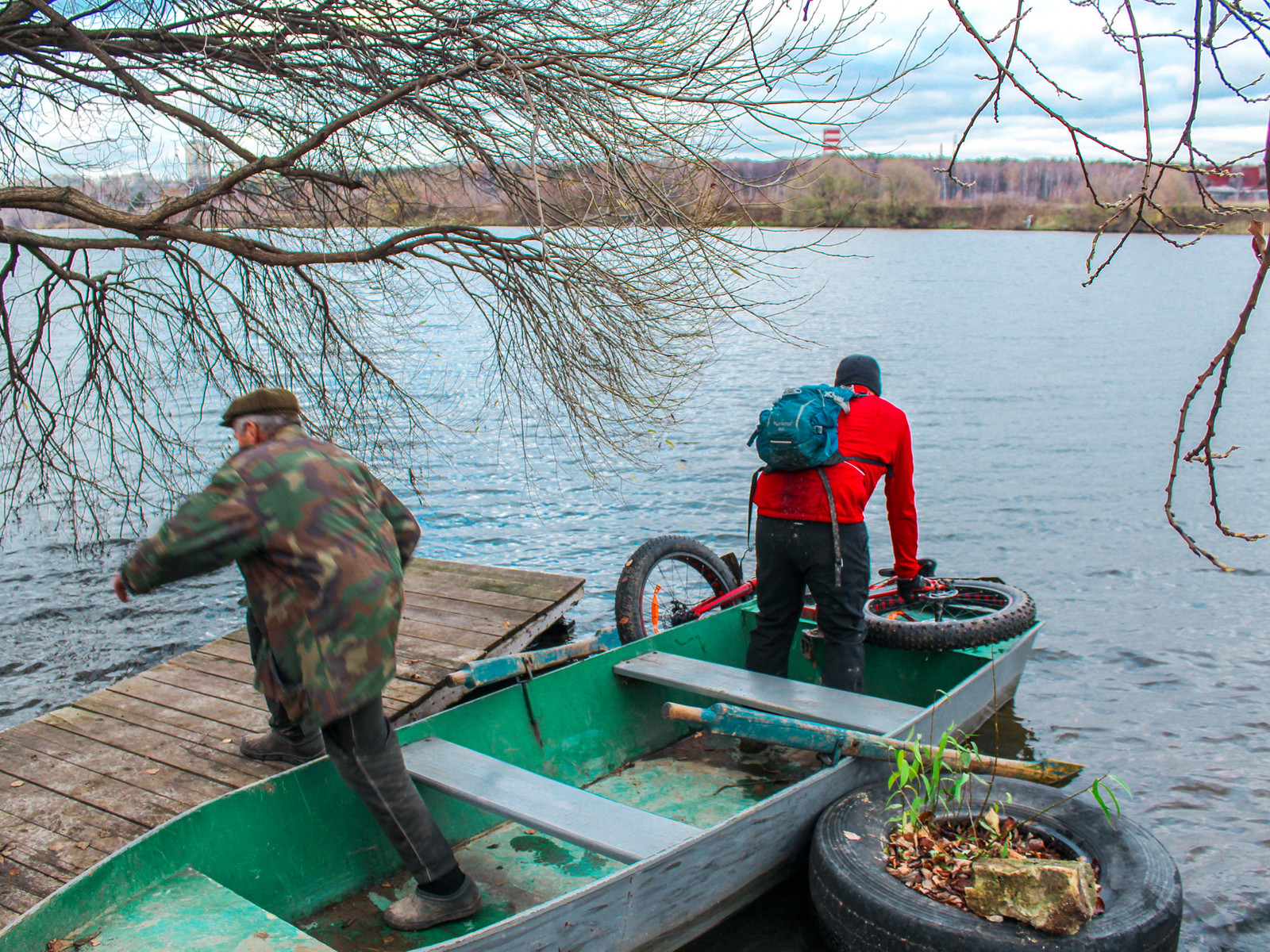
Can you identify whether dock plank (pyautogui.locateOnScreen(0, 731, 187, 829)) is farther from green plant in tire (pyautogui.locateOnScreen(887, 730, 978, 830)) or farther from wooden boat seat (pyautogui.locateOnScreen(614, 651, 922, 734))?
green plant in tire (pyautogui.locateOnScreen(887, 730, 978, 830))

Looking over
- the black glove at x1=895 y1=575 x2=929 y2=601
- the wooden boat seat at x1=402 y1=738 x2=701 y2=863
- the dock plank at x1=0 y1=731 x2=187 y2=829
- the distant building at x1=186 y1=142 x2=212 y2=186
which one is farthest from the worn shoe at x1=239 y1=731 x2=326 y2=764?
the distant building at x1=186 y1=142 x2=212 y2=186

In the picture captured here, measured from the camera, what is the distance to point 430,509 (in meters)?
13.4

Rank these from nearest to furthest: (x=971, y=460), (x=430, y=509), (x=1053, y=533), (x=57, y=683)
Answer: (x=57, y=683), (x=1053, y=533), (x=430, y=509), (x=971, y=460)

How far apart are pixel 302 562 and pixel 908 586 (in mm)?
4272

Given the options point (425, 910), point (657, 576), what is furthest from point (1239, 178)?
point (657, 576)

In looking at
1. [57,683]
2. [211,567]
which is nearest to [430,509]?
[57,683]

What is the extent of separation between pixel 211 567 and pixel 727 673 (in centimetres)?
296

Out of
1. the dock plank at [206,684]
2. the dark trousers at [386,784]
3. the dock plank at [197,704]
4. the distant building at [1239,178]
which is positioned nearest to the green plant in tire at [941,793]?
the dark trousers at [386,784]

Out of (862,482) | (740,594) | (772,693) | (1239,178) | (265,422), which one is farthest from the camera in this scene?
(740,594)

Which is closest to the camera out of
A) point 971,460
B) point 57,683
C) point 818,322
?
point 57,683

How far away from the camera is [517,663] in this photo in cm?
491

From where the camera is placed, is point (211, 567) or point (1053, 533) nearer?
point (211, 567)

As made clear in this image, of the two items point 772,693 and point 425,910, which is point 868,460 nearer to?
point 772,693

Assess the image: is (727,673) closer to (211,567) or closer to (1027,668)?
(211,567)
